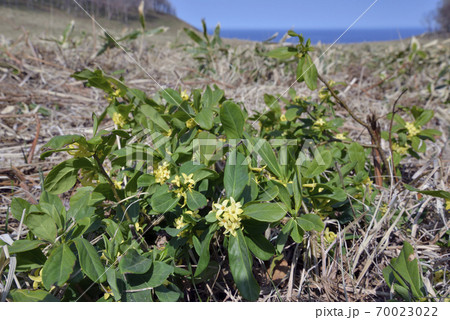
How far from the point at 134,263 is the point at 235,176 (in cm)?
34

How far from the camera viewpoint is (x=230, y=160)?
0.90 metres

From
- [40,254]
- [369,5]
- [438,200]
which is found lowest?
[40,254]

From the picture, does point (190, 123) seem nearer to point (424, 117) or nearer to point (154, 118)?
point (154, 118)

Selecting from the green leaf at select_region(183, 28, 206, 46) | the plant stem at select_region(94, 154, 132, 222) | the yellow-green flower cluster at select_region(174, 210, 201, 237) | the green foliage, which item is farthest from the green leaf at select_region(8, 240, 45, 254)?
the green leaf at select_region(183, 28, 206, 46)

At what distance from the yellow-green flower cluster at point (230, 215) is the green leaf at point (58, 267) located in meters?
0.37

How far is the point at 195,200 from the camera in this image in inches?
35.4

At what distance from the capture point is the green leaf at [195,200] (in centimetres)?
88

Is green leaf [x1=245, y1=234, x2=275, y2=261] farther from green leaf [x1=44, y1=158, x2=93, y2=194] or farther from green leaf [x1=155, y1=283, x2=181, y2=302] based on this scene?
green leaf [x1=44, y1=158, x2=93, y2=194]

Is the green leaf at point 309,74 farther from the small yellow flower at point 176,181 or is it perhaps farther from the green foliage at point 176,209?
the small yellow flower at point 176,181

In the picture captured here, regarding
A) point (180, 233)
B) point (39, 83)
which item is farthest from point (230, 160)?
point (39, 83)

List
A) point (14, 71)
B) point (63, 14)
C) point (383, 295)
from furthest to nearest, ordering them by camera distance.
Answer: point (63, 14)
point (14, 71)
point (383, 295)

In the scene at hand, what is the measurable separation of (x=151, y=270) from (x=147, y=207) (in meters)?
0.28

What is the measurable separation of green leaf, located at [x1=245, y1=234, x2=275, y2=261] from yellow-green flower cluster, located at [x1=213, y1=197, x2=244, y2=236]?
0.07m

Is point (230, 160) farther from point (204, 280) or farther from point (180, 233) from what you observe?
point (204, 280)
